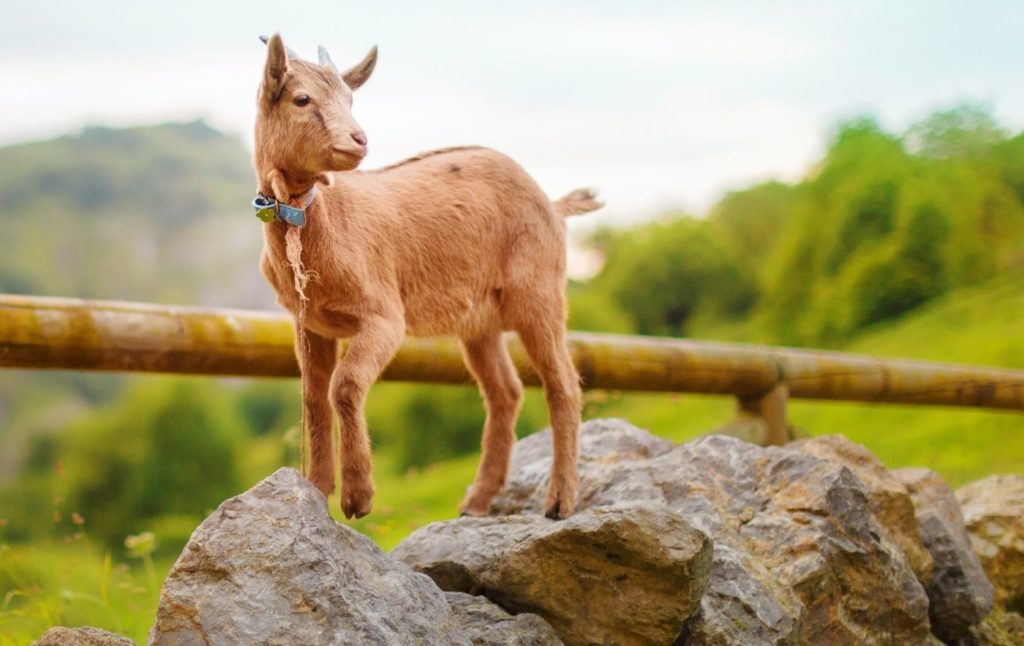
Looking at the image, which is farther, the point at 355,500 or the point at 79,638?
the point at 355,500

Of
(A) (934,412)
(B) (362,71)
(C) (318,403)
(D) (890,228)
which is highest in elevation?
(B) (362,71)

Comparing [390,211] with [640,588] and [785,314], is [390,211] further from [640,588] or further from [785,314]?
[785,314]

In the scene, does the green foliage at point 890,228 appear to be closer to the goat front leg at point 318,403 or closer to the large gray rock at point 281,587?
the goat front leg at point 318,403

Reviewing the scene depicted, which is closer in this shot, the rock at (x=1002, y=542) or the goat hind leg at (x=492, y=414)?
the goat hind leg at (x=492, y=414)

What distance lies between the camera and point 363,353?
8.46 feet

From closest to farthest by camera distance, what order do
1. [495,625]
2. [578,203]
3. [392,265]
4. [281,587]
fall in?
[281,587]
[495,625]
[392,265]
[578,203]

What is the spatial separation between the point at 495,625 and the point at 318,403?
2.61 feet

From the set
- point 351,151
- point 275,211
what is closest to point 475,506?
point 275,211

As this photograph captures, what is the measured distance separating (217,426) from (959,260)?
17.4 meters

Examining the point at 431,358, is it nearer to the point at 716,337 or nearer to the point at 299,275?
the point at 299,275

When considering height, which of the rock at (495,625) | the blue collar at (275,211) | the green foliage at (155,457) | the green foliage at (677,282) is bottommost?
the green foliage at (155,457)

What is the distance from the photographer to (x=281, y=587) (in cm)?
227

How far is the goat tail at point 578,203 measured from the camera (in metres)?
3.59

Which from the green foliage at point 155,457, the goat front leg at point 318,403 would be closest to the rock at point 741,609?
the goat front leg at point 318,403
